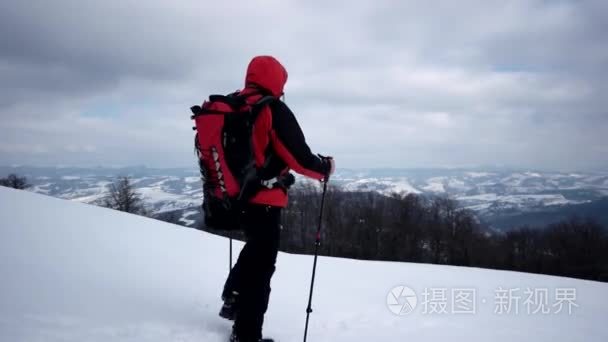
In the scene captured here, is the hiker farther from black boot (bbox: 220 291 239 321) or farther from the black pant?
black boot (bbox: 220 291 239 321)

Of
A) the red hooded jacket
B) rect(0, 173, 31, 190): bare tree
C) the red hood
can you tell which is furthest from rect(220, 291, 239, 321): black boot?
rect(0, 173, 31, 190): bare tree

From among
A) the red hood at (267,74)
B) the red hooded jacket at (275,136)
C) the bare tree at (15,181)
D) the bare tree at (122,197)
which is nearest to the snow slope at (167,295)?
the red hooded jacket at (275,136)

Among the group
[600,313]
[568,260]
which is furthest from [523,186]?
[600,313]

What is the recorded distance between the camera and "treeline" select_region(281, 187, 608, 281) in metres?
37.0

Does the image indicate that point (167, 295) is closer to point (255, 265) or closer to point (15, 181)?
point (255, 265)

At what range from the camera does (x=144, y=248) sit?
213 inches

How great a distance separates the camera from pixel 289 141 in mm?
2391

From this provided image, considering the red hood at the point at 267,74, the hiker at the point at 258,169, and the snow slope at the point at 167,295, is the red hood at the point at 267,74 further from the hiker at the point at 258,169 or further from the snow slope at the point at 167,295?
the snow slope at the point at 167,295

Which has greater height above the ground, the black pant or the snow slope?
the black pant

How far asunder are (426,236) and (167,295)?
40.0 meters

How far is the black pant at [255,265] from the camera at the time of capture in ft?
8.45

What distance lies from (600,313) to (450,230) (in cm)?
3724

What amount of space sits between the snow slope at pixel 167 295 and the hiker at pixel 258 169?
1.77 ft

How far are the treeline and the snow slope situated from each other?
29.8 m
